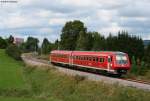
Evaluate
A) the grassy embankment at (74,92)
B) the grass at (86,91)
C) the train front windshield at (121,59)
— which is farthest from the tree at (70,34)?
the grass at (86,91)

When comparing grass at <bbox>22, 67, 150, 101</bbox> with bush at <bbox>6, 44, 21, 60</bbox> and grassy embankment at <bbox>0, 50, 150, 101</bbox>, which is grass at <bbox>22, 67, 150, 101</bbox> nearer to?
grassy embankment at <bbox>0, 50, 150, 101</bbox>

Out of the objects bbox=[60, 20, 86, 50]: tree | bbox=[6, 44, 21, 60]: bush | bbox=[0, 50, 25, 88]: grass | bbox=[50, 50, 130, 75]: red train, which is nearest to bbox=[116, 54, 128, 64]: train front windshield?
bbox=[50, 50, 130, 75]: red train

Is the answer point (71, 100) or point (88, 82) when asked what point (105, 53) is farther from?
point (71, 100)

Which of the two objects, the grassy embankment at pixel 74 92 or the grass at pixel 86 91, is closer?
the grass at pixel 86 91

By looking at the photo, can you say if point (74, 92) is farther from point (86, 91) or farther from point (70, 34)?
point (70, 34)

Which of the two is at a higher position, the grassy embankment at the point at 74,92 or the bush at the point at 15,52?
the grassy embankment at the point at 74,92

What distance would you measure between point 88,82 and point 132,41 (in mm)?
50356

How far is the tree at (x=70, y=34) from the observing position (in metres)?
150

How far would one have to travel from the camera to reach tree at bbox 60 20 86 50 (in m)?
150

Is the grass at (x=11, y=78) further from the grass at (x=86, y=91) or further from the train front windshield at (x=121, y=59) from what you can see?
the train front windshield at (x=121, y=59)

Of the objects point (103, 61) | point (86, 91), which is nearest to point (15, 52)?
point (103, 61)

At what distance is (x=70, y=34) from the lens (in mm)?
154875

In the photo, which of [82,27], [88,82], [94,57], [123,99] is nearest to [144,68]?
[94,57]

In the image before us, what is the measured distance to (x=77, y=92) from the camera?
35.0 metres
